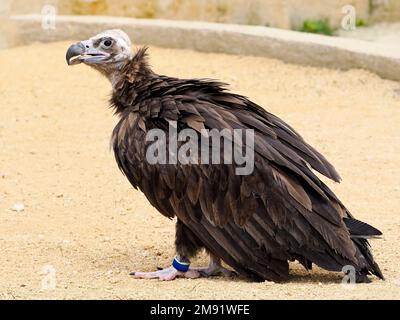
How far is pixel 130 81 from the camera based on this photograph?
8008 mm

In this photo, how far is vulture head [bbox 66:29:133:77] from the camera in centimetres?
826

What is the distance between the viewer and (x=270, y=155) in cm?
730

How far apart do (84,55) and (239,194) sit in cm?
188

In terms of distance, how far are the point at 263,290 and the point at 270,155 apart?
945 millimetres

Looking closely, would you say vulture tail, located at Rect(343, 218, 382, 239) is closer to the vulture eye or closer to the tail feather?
the tail feather

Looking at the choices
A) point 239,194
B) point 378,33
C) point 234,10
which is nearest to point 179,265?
point 239,194

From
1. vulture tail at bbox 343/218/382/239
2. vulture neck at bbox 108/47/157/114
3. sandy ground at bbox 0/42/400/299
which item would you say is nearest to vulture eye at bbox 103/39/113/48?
vulture neck at bbox 108/47/157/114

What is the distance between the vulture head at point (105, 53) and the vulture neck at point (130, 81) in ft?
0.31

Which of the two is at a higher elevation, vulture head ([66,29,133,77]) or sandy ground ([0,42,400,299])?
vulture head ([66,29,133,77])

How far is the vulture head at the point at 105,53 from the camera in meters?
8.26

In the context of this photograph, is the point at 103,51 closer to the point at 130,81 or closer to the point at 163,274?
the point at 130,81

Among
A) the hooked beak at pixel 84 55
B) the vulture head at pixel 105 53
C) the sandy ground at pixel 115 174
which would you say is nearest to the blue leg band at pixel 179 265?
the sandy ground at pixel 115 174
